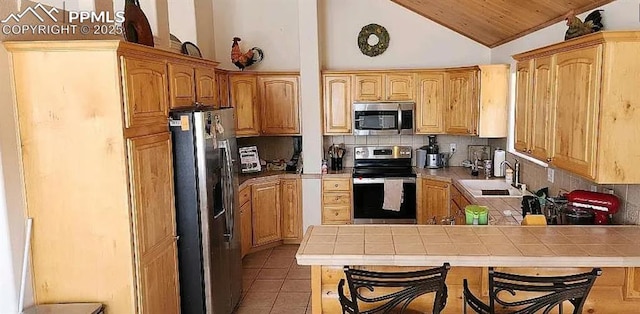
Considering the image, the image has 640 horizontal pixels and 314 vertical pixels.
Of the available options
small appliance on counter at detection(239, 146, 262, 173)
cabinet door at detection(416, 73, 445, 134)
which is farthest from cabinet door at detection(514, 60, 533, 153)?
small appliance on counter at detection(239, 146, 262, 173)

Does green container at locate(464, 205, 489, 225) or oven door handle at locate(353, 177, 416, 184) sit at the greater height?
green container at locate(464, 205, 489, 225)

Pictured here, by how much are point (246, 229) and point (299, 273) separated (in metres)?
0.84

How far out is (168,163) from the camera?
308cm

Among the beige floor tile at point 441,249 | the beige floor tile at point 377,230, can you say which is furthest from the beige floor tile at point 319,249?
the beige floor tile at point 441,249

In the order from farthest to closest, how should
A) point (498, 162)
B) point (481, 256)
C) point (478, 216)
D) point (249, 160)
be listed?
point (249, 160)
point (498, 162)
point (478, 216)
point (481, 256)

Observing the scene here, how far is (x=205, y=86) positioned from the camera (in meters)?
3.91

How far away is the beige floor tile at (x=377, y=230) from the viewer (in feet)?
8.95

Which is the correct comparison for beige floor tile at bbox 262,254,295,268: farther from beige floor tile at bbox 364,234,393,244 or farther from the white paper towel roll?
beige floor tile at bbox 364,234,393,244

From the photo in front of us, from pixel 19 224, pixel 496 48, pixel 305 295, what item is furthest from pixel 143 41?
pixel 496 48

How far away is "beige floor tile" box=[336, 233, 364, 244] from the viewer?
256 cm

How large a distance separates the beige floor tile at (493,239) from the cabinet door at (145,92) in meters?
2.02

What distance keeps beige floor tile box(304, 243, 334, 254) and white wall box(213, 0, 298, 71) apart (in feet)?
12.3

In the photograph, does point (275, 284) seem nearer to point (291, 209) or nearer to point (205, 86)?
point (291, 209)

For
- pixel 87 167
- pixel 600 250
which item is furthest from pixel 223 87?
pixel 600 250
